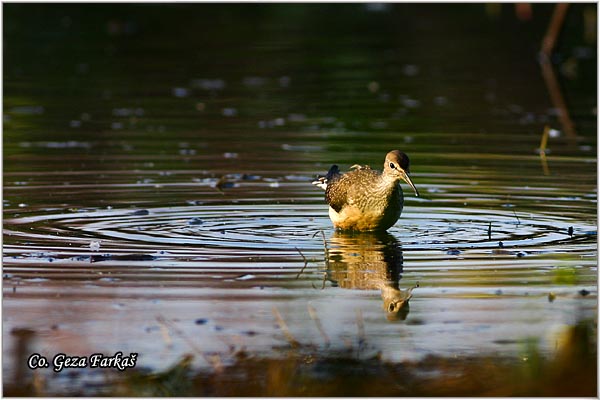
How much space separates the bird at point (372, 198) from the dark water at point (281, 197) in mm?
170

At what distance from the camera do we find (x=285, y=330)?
8469 millimetres

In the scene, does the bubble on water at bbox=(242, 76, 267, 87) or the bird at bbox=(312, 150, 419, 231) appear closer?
the bird at bbox=(312, 150, 419, 231)

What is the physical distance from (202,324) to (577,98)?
46.8 ft

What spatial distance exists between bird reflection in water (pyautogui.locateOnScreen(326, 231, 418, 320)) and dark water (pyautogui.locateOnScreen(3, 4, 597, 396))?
0.12ft

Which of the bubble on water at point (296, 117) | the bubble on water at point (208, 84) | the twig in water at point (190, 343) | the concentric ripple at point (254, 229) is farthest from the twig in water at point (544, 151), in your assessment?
the bubble on water at point (208, 84)

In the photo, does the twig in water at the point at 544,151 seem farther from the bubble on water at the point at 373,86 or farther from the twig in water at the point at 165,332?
the twig in water at the point at 165,332

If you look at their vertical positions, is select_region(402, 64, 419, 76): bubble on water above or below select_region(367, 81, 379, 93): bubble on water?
above

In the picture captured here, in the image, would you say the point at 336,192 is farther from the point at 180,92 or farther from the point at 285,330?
the point at 180,92

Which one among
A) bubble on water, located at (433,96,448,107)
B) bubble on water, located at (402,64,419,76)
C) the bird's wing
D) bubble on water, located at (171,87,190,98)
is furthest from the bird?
bubble on water, located at (402,64,419,76)

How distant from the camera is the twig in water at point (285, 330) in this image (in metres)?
8.22

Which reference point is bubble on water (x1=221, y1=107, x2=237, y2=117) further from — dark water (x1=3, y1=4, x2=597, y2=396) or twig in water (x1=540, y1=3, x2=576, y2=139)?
twig in water (x1=540, y1=3, x2=576, y2=139)

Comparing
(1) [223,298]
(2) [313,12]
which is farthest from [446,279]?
(2) [313,12]

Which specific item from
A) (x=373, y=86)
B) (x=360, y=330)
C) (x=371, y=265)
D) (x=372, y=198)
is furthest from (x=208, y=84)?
(x=360, y=330)

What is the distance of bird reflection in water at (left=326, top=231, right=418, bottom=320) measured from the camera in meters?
9.37
